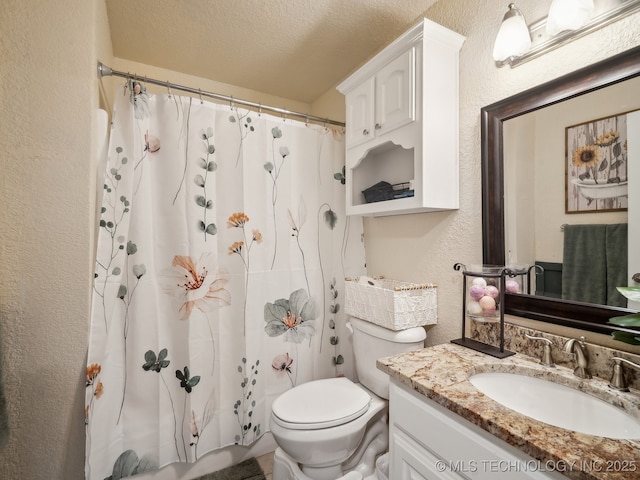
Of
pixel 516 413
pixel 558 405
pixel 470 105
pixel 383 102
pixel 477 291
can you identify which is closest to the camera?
pixel 516 413

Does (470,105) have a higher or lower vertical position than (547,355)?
higher

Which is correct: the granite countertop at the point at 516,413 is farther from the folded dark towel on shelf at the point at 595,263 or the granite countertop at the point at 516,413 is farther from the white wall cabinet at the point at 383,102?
the white wall cabinet at the point at 383,102

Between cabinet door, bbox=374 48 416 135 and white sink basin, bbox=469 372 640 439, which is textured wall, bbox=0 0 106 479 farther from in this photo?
white sink basin, bbox=469 372 640 439

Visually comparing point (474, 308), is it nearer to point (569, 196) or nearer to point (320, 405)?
point (569, 196)

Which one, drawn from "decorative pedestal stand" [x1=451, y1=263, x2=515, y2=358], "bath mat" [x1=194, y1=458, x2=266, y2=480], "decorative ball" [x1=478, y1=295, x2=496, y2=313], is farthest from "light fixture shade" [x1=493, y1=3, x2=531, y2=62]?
"bath mat" [x1=194, y1=458, x2=266, y2=480]

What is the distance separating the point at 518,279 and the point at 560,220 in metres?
0.26

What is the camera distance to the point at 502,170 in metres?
1.21

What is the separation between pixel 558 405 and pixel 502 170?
0.83 metres

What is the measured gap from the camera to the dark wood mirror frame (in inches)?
35.6

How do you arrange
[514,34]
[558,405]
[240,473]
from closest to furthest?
[558,405] → [514,34] → [240,473]

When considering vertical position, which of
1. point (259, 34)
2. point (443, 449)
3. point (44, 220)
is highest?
point (259, 34)

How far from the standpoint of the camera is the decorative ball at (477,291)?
3.89 ft

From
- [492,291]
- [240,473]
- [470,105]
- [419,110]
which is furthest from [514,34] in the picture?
[240,473]

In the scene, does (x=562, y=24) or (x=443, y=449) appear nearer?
(x=443, y=449)
